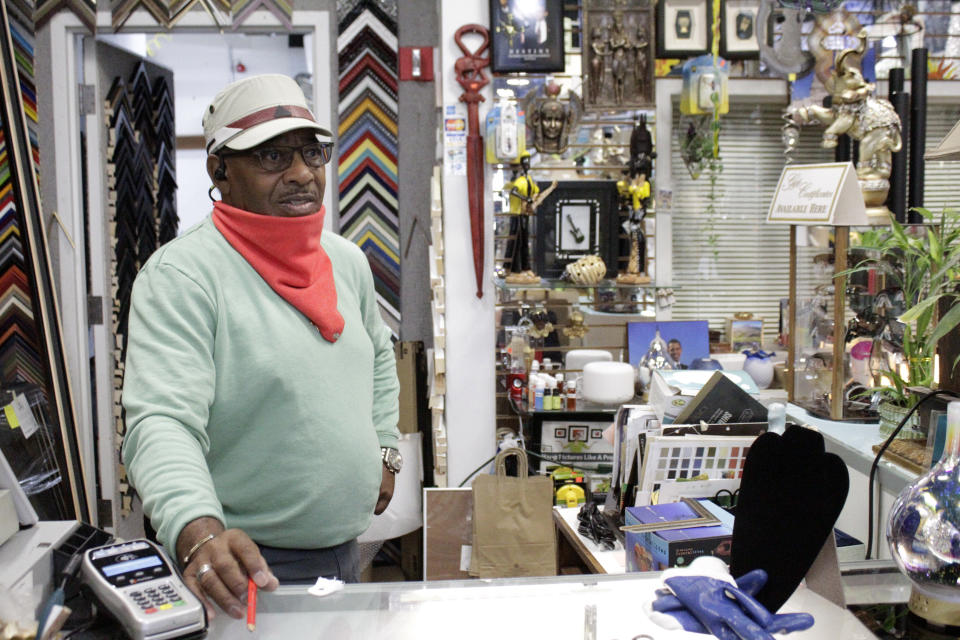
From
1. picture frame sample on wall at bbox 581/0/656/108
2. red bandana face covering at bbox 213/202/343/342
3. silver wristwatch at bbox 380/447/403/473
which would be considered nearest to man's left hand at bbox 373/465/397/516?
silver wristwatch at bbox 380/447/403/473

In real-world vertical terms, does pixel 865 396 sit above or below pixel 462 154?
below

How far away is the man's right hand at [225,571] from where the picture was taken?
3.65 feet

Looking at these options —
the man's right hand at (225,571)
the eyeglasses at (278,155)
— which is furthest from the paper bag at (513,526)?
the man's right hand at (225,571)

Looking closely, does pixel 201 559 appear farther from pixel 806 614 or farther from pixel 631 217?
pixel 631 217

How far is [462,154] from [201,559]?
2670mm

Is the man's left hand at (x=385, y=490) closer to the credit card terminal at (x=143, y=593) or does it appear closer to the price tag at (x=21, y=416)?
the credit card terminal at (x=143, y=593)

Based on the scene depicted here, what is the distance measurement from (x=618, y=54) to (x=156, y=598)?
319 centimetres

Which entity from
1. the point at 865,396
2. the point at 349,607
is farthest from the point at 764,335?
the point at 349,607

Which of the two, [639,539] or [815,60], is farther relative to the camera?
[815,60]

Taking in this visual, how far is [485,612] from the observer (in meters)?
1.14

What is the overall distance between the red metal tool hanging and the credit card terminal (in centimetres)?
260

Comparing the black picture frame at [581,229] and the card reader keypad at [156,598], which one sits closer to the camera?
the card reader keypad at [156,598]

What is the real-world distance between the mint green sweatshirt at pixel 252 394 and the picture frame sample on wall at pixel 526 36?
198cm

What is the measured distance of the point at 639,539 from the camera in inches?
77.1
